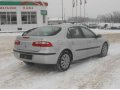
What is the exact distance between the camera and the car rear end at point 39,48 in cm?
636

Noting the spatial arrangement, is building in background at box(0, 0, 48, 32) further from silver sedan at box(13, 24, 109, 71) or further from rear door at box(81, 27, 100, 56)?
silver sedan at box(13, 24, 109, 71)

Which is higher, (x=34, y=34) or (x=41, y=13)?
(x=41, y=13)

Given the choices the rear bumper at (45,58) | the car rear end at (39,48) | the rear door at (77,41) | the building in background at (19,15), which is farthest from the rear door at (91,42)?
the building in background at (19,15)

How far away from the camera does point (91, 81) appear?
18.7 ft

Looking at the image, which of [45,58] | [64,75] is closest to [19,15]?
[45,58]

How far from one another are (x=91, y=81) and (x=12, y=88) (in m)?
2.11

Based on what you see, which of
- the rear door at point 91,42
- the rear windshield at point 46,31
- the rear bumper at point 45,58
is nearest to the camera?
the rear bumper at point 45,58

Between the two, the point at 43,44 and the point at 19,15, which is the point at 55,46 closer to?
the point at 43,44

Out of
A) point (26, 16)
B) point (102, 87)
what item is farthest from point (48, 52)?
point (26, 16)

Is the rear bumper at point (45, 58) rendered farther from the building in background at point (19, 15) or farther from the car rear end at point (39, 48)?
the building in background at point (19, 15)

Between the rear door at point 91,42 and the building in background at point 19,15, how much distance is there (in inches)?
1172

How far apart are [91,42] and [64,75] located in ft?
7.57

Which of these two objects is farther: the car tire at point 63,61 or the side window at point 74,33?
the side window at point 74,33

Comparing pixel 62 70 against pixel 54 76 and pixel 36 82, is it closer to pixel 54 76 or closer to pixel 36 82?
pixel 54 76
